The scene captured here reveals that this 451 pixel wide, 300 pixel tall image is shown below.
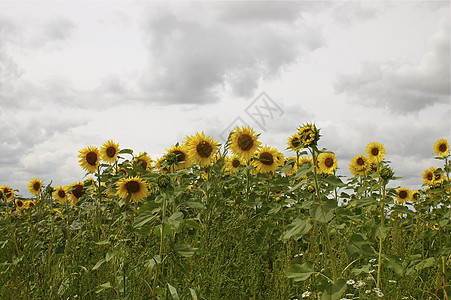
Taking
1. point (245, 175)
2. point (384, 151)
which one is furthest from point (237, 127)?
point (384, 151)

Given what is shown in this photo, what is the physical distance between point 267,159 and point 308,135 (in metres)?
2.89

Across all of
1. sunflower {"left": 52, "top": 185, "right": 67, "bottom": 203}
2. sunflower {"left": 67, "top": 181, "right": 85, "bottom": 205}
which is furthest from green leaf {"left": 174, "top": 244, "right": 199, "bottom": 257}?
sunflower {"left": 52, "top": 185, "right": 67, "bottom": 203}

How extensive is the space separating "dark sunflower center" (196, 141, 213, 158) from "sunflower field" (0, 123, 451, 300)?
13 mm

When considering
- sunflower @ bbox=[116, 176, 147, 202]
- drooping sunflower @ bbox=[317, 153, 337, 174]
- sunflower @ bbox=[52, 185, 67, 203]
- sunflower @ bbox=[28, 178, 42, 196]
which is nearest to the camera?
sunflower @ bbox=[116, 176, 147, 202]

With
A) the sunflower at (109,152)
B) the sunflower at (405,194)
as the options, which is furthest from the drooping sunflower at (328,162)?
the sunflower at (109,152)

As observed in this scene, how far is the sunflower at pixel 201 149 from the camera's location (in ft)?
15.0

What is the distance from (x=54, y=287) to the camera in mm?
2494

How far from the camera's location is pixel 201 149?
4602 millimetres

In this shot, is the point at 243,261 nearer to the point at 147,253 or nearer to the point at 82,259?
the point at 147,253

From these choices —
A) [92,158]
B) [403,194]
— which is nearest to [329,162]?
[403,194]

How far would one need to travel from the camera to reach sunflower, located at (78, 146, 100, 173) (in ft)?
18.0

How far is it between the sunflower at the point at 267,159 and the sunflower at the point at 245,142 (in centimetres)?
21

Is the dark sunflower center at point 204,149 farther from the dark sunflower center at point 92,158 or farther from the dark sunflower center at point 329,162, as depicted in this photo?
the dark sunflower center at point 329,162

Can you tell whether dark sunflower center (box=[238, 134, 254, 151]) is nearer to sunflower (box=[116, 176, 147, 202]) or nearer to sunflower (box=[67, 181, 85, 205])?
sunflower (box=[116, 176, 147, 202])
